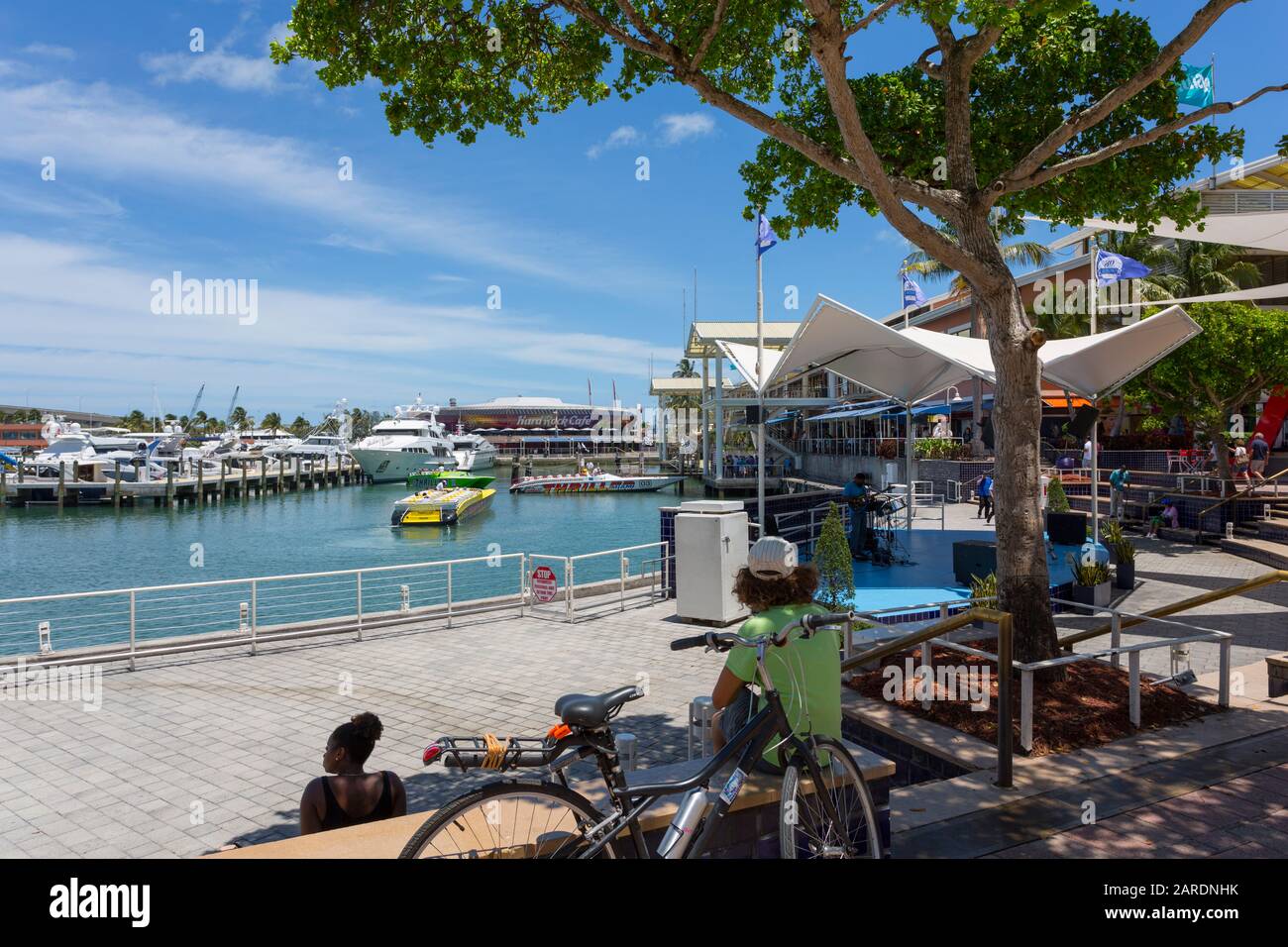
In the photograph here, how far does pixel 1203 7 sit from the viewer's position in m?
6.50

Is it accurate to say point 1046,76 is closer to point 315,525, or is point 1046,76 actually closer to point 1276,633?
point 1276,633

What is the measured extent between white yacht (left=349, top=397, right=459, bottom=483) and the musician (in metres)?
72.5

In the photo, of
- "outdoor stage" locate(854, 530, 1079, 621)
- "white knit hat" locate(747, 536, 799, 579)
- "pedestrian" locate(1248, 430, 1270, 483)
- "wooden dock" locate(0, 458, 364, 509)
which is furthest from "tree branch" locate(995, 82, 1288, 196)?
"wooden dock" locate(0, 458, 364, 509)

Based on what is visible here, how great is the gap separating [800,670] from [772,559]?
0.46 m

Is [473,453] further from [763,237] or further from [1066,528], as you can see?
[1066,528]

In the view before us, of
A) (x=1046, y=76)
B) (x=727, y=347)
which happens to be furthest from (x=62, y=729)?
(x=727, y=347)

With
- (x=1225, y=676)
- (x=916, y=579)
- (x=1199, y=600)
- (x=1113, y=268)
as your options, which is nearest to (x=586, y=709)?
(x=1225, y=676)

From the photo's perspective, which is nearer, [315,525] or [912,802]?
[912,802]

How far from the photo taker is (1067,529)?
625 inches

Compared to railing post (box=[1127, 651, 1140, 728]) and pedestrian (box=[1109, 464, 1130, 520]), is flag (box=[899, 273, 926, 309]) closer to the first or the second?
pedestrian (box=[1109, 464, 1130, 520])

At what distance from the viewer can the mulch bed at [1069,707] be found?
19.9 ft
